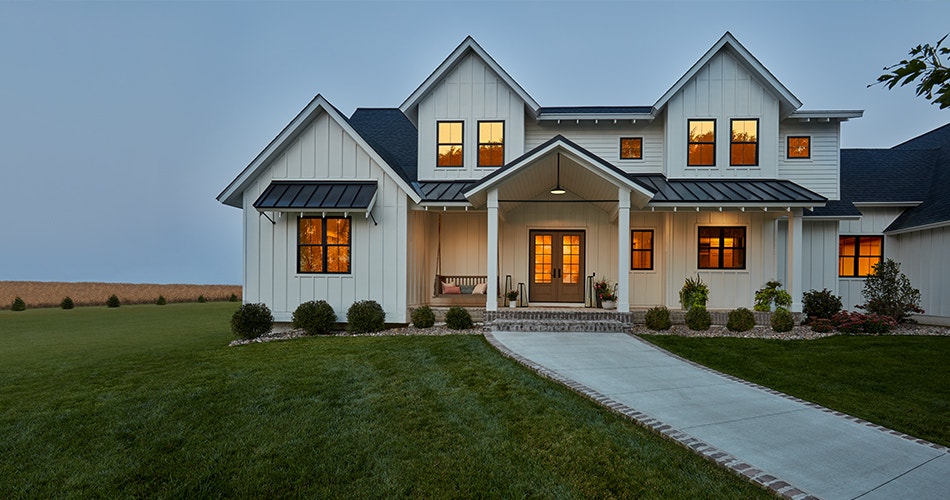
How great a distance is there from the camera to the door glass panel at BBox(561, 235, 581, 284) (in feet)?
43.7

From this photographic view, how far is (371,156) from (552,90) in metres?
85.7

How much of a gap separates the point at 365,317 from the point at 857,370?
9673 millimetres

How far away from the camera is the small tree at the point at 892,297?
1216cm

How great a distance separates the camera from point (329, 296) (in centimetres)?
1145

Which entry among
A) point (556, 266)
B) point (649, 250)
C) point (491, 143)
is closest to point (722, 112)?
point (649, 250)

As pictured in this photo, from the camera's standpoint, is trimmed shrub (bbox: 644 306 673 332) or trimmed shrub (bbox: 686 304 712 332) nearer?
trimmed shrub (bbox: 644 306 673 332)

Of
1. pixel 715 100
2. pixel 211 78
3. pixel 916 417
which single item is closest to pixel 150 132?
pixel 211 78

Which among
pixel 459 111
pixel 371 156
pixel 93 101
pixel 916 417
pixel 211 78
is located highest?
pixel 211 78

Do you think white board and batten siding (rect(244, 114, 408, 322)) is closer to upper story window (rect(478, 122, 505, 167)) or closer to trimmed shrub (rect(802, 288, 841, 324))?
upper story window (rect(478, 122, 505, 167))

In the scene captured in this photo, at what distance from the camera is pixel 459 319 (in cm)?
1096

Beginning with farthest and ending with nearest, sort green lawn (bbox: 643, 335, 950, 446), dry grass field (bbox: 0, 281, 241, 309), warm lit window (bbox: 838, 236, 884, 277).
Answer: dry grass field (bbox: 0, 281, 241, 309), warm lit window (bbox: 838, 236, 884, 277), green lawn (bbox: 643, 335, 950, 446)

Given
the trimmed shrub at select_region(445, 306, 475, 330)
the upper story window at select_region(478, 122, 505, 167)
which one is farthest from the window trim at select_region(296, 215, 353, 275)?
the upper story window at select_region(478, 122, 505, 167)

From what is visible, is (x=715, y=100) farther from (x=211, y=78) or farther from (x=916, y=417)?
(x=211, y=78)

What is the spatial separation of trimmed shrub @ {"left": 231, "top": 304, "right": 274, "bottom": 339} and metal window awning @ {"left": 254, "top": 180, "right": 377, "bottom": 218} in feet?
7.98
